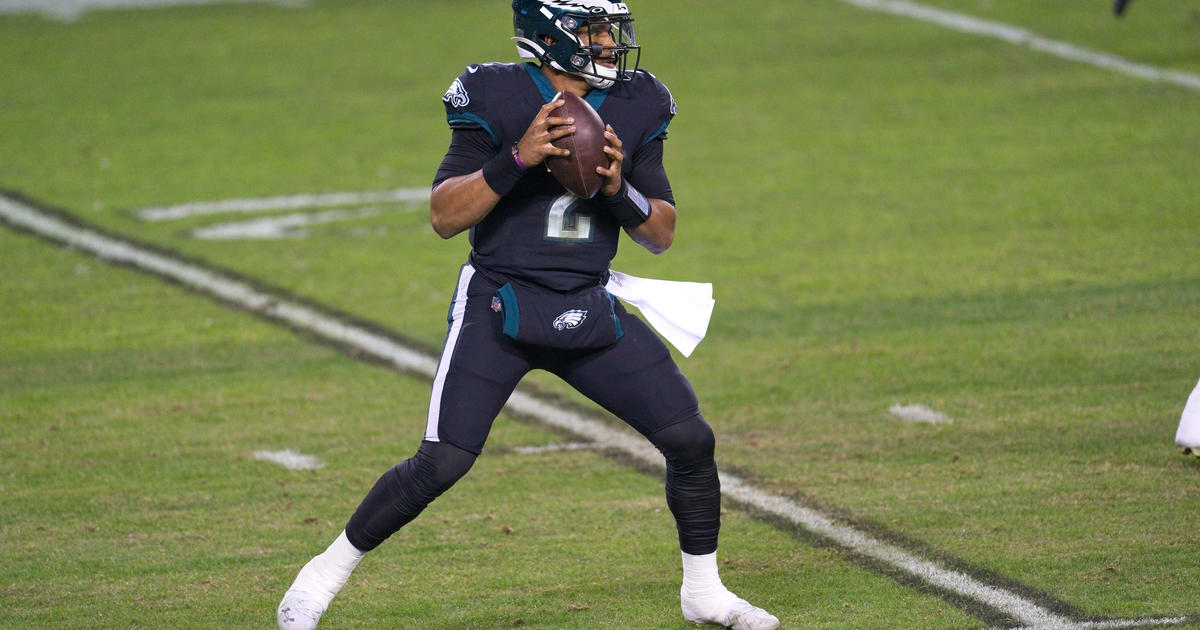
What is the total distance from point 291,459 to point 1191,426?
361 centimetres

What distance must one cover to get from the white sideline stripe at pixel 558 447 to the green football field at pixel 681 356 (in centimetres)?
2

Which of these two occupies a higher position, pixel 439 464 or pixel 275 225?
pixel 439 464

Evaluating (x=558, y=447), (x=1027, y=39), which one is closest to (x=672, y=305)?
(x=558, y=447)

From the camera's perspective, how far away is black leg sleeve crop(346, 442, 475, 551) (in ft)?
14.3

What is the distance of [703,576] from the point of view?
465cm

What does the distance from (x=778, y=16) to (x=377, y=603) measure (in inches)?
550

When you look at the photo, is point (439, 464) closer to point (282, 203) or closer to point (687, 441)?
point (687, 441)

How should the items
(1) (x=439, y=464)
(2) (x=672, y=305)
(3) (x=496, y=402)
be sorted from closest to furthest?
(1) (x=439, y=464) < (3) (x=496, y=402) < (2) (x=672, y=305)

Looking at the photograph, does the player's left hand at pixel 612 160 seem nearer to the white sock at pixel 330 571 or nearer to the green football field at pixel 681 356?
the white sock at pixel 330 571

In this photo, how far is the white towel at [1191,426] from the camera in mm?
5684

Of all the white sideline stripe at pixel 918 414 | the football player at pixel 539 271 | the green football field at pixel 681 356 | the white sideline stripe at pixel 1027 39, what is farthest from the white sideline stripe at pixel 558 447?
the white sideline stripe at pixel 1027 39

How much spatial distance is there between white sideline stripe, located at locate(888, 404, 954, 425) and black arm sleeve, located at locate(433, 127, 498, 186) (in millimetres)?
3049

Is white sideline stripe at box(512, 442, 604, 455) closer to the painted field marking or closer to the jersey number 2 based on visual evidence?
the painted field marking

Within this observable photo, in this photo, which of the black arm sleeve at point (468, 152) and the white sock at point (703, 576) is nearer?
the black arm sleeve at point (468, 152)
